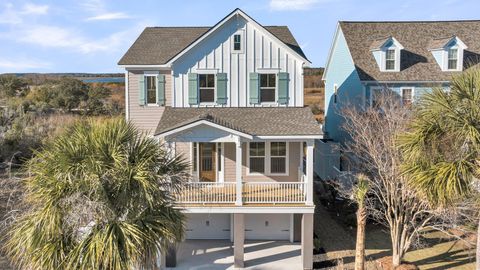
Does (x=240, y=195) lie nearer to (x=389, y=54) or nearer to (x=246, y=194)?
(x=246, y=194)

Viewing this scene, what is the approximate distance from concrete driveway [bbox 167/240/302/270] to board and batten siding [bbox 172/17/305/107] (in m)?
5.92

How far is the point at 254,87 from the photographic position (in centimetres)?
1702

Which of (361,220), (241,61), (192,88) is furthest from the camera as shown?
(192,88)

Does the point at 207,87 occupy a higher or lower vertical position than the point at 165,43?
lower

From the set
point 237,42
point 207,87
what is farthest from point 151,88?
point 237,42

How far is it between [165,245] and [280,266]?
21.7ft

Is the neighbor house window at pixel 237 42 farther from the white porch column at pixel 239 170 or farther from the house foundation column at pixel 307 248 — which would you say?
the house foundation column at pixel 307 248

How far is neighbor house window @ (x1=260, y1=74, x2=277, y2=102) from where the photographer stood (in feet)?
56.2

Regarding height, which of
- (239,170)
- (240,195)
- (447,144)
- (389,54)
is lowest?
(240,195)

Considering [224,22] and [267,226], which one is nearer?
[224,22]

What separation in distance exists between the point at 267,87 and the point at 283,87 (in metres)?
0.71

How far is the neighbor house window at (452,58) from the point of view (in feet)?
71.5

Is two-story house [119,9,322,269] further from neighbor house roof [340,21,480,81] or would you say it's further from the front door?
neighbor house roof [340,21,480,81]

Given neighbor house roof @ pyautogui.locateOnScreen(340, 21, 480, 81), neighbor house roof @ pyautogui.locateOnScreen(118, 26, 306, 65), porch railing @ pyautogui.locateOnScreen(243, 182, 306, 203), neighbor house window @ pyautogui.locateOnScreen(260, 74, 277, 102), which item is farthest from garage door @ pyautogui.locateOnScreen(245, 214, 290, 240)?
neighbor house roof @ pyautogui.locateOnScreen(340, 21, 480, 81)
